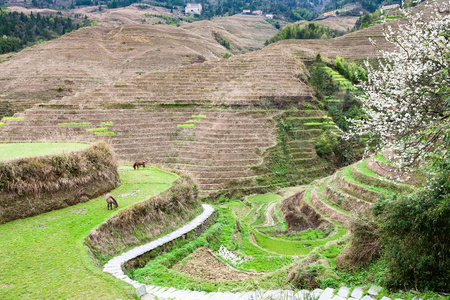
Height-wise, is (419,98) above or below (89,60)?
below

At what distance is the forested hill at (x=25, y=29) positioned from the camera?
8712 cm

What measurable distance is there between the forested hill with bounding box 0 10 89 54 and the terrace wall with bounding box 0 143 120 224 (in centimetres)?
9217

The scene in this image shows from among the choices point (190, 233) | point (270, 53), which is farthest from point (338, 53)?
point (190, 233)

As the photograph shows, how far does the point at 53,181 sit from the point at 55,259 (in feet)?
11.1

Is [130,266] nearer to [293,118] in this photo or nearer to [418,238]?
[418,238]

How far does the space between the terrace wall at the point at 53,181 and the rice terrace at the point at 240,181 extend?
0.13 ft

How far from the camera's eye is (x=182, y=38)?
276 ft

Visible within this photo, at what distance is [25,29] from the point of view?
97688mm

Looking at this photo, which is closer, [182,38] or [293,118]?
[293,118]

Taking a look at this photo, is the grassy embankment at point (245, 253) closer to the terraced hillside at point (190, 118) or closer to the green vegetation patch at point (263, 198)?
the green vegetation patch at point (263, 198)

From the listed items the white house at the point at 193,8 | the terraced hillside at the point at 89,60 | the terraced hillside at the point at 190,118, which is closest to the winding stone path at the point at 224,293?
the terraced hillside at the point at 190,118

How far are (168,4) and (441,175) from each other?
671 ft

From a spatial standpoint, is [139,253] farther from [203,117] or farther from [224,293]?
[203,117]

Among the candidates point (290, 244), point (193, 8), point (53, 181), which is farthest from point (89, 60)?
point (193, 8)
